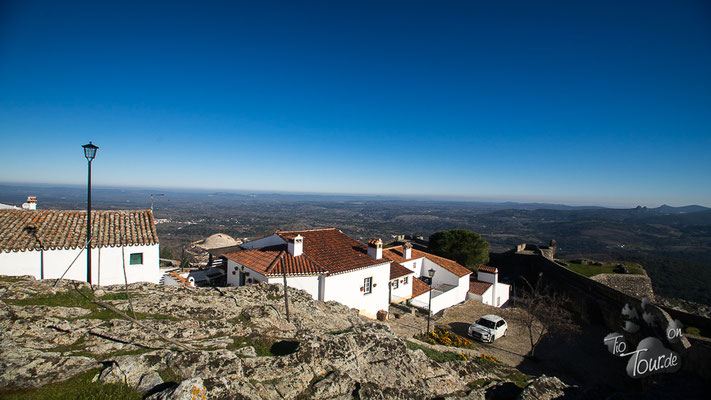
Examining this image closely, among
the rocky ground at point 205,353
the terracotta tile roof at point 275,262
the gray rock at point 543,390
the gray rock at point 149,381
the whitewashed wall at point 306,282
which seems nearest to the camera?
the gray rock at point 149,381

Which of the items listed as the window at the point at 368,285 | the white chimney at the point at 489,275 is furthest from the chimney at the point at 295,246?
the white chimney at the point at 489,275

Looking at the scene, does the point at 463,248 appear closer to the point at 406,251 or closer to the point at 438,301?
the point at 406,251

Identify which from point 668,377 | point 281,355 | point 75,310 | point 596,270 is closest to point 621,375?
A: point 668,377

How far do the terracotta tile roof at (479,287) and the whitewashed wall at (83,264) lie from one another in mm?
26055

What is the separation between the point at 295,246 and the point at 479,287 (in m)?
20.0

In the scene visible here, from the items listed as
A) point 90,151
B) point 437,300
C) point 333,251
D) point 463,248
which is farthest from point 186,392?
point 463,248

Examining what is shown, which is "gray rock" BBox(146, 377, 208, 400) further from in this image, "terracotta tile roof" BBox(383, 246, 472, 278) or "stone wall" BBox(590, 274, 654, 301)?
"stone wall" BBox(590, 274, 654, 301)

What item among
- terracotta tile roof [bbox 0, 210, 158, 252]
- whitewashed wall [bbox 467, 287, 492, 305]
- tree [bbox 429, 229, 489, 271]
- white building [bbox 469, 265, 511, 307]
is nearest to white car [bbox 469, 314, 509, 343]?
whitewashed wall [bbox 467, 287, 492, 305]

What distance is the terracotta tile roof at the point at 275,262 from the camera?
16.7 meters

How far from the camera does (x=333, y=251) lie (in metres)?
20.5

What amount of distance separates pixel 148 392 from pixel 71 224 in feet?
47.1

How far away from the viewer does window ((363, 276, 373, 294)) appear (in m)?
19.7

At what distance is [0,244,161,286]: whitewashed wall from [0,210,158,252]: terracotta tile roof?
0.96ft

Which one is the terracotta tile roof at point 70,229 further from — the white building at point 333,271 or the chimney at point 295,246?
the chimney at point 295,246
